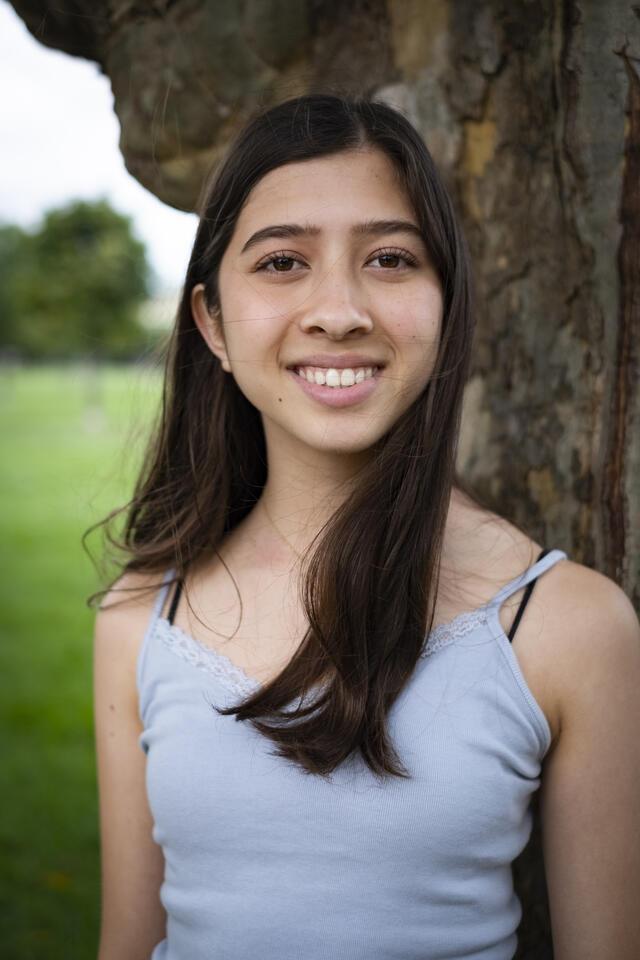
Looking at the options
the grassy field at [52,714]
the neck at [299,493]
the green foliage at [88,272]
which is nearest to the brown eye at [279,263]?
the neck at [299,493]

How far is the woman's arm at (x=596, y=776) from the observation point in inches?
59.7

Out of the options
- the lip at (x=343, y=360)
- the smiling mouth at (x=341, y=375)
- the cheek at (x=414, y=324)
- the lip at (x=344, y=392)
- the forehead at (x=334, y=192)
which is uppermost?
the forehead at (x=334, y=192)

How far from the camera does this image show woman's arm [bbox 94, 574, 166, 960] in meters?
1.87

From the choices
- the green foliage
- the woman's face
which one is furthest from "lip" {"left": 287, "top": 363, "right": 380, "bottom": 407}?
the green foliage

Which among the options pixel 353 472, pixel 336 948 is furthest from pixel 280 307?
pixel 336 948

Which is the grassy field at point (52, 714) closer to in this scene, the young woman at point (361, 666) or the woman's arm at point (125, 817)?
the woman's arm at point (125, 817)

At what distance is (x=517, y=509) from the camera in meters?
2.14

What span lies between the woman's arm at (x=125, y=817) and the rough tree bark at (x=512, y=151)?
86 cm

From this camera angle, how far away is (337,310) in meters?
1.57

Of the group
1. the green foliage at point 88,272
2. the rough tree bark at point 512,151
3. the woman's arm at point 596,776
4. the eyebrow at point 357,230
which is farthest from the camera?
the green foliage at point 88,272

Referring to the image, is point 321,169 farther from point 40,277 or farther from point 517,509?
point 40,277

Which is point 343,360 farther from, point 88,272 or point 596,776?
point 88,272

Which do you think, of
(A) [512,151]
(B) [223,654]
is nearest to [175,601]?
(B) [223,654]

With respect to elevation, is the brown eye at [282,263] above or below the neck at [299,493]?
above
